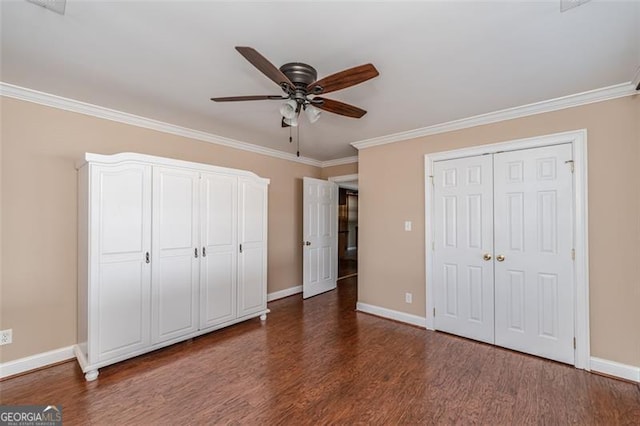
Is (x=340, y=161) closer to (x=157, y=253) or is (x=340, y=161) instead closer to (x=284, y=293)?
(x=284, y=293)

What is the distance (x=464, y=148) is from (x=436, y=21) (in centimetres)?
197

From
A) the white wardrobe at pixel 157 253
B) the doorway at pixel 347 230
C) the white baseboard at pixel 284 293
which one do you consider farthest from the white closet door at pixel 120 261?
the doorway at pixel 347 230

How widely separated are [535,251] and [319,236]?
312 centimetres

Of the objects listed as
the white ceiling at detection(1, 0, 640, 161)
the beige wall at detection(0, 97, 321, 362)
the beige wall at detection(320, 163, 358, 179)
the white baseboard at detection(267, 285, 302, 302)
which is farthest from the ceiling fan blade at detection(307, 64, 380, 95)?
the white baseboard at detection(267, 285, 302, 302)

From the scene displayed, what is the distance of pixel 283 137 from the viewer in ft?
13.2

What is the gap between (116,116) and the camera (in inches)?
121

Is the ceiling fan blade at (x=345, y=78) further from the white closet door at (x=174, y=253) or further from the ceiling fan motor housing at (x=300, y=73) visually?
the white closet door at (x=174, y=253)

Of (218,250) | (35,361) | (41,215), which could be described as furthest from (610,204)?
(35,361)

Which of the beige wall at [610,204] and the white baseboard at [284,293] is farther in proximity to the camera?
the white baseboard at [284,293]

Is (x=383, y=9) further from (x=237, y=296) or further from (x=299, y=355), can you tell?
(x=237, y=296)

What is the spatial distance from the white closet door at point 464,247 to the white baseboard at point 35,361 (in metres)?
3.93

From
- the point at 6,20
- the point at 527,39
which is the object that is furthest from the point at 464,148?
the point at 6,20

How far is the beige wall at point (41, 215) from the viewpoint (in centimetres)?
247

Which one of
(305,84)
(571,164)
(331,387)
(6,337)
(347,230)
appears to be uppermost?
(305,84)
